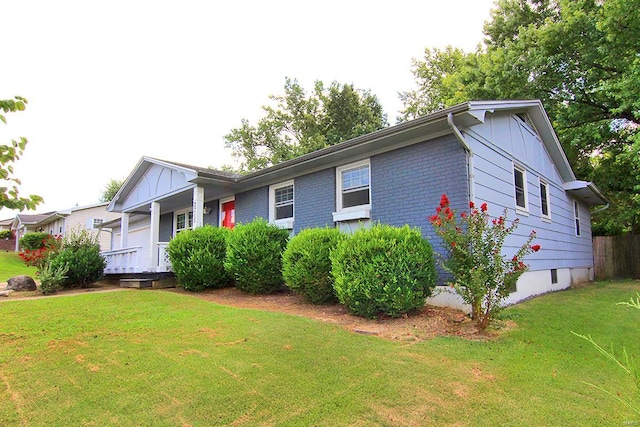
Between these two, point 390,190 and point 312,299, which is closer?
point 312,299

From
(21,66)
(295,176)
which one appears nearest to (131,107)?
(295,176)

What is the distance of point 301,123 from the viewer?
102 feet

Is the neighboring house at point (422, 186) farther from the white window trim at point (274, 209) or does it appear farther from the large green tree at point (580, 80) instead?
the large green tree at point (580, 80)

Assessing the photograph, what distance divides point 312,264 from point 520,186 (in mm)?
6133

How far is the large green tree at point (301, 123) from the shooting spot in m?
29.9

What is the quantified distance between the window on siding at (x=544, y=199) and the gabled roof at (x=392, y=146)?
55.7 inches

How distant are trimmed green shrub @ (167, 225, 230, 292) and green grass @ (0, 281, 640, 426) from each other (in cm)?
335

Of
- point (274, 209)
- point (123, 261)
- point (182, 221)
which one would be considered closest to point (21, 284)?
point (123, 261)

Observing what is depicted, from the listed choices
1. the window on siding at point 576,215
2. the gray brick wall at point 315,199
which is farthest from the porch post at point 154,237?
the window on siding at point 576,215

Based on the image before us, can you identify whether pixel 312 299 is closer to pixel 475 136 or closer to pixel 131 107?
pixel 475 136

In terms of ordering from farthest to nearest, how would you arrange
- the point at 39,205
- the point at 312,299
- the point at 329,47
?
the point at 329,47, the point at 312,299, the point at 39,205

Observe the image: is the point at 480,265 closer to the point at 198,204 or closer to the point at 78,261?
the point at 198,204

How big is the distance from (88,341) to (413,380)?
394 cm

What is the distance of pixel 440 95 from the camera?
80.8 feet
